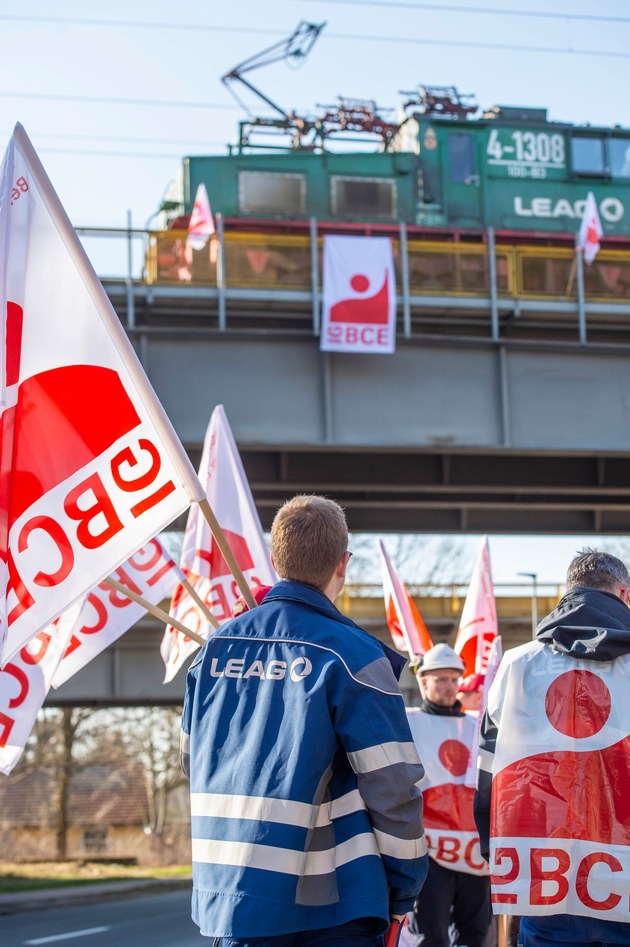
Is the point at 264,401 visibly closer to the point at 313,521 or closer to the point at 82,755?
the point at 313,521

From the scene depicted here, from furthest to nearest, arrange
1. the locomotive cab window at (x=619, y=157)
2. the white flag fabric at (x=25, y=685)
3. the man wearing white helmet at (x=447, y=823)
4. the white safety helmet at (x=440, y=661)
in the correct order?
the locomotive cab window at (x=619, y=157), the white safety helmet at (x=440, y=661), the man wearing white helmet at (x=447, y=823), the white flag fabric at (x=25, y=685)

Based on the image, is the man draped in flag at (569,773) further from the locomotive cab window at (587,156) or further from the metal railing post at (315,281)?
the locomotive cab window at (587,156)

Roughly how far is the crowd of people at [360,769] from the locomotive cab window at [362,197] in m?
23.7

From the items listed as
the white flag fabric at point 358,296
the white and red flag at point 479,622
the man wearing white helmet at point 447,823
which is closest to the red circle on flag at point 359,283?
the white flag fabric at point 358,296

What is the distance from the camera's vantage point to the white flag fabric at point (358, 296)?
1867 centimetres

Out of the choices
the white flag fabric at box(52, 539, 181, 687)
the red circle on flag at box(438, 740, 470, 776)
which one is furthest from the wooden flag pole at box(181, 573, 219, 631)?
the red circle on flag at box(438, 740, 470, 776)

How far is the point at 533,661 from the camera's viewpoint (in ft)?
14.4

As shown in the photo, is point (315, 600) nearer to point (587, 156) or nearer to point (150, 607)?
point (150, 607)

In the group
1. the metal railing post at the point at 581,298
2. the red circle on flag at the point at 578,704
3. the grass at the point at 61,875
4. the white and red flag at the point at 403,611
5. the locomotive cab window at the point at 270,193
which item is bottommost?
the grass at the point at 61,875

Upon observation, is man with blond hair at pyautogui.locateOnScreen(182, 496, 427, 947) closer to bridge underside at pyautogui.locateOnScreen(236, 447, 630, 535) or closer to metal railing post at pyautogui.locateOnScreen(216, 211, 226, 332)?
metal railing post at pyautogui.locateOnScreen(216, 211, 226, 332)

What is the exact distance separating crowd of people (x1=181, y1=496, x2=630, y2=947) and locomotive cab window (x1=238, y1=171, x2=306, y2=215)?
23.1 meters

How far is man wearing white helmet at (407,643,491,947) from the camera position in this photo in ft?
22.6

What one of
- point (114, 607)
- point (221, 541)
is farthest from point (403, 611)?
point (221, 541)

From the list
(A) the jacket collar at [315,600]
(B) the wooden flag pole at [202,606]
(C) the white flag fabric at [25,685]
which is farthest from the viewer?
(C) the white flag fabric at [25,685]
